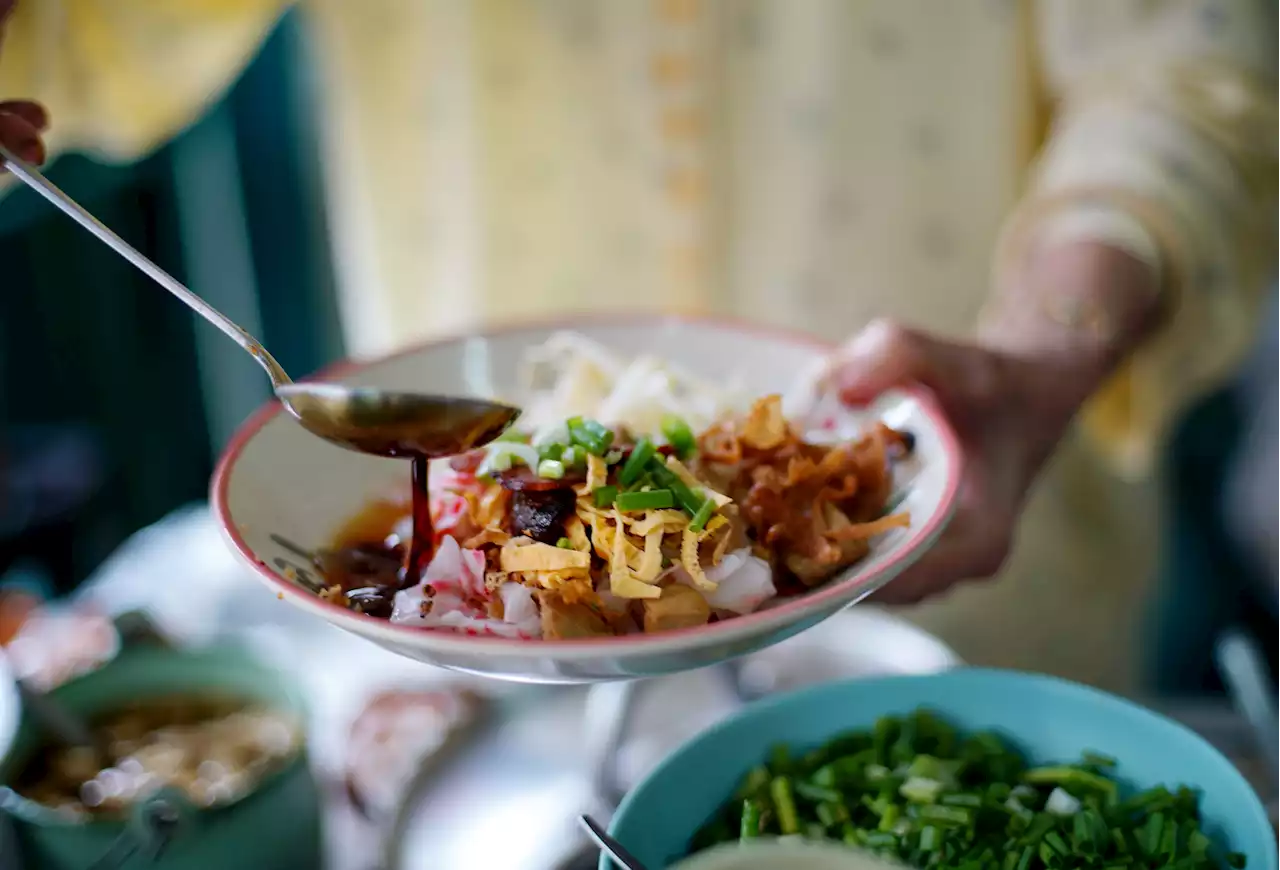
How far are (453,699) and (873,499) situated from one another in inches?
19.3

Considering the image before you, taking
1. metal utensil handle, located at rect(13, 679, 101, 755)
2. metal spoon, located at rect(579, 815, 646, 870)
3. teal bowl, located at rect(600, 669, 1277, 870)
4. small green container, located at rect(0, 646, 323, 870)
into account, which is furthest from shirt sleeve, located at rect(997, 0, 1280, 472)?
metal utensil handle, located at rect(13, 679, 101, 755)


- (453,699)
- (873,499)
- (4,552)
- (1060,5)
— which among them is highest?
(1060,5)

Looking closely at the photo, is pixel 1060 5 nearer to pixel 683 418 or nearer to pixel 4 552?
pixel 683 418

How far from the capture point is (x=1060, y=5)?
4.14 feet

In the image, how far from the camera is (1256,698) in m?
0.91

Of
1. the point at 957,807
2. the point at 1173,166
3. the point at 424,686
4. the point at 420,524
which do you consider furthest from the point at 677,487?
the point at 1173,166

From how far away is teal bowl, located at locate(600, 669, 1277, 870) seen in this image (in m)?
0.67

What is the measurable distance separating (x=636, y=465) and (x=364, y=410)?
178 mm

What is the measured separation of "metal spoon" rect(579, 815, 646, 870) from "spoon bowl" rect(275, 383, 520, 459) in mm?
252

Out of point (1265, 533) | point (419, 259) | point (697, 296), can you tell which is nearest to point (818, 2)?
point (697, 296)

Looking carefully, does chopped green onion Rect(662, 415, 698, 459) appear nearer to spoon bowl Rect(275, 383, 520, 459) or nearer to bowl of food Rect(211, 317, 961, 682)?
bowl of food Rect(211, 317, 961, 682)

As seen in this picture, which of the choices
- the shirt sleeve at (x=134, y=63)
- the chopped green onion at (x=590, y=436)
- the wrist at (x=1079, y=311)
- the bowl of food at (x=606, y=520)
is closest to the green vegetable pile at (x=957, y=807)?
the bowl of food at (x=606, y=520)

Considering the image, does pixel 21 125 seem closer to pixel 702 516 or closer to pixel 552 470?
pixel 552 470

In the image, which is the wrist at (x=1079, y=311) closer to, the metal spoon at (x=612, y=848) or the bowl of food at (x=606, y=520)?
the bowl of food at (x=606, y=520)
